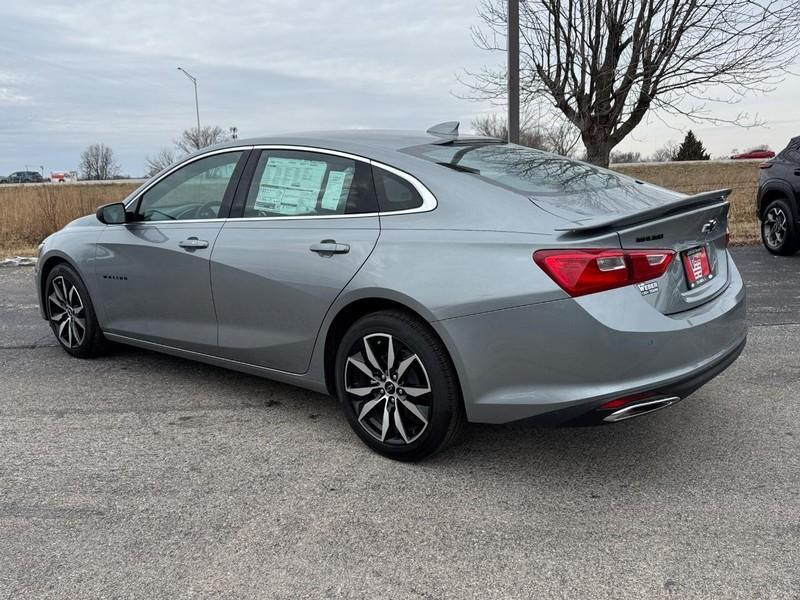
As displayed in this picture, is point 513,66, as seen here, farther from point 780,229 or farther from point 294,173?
point 294,173

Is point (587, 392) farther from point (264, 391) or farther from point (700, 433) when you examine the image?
point (264, 391)

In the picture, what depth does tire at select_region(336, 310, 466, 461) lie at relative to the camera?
3.30 m

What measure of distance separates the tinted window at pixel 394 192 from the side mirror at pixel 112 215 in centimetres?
202

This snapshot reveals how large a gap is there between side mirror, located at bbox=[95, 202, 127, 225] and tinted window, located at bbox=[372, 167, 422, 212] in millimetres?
2020

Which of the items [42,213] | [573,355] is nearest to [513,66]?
[573,355]

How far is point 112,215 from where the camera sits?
4832mm

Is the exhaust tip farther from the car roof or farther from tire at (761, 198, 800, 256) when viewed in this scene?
tire at (761, 198, 800, 256)

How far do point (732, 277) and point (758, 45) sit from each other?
396 inches

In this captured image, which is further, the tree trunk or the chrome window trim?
the tree trunk

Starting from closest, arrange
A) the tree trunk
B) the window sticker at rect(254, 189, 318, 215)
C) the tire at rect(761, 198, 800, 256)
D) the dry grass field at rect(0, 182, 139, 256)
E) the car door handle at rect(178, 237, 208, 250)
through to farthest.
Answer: the window sticker at rect(254, 189, 318, 215), the car door handle at rect(178, 237, 208, 250), the tire at rect(761, 198, 800, 256), the tree trunk, the dry grass field at rect(0, 182, 139, 256)

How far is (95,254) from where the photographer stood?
16.5ft

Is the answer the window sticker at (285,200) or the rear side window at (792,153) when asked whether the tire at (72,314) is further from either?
the rear side window at (792,153)

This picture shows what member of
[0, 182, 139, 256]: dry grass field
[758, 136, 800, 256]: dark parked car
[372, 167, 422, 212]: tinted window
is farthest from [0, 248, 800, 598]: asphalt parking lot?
[0, 182, 139, 256]: dry grass field

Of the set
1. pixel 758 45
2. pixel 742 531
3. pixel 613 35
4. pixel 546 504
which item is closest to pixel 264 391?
pixel 546 504
